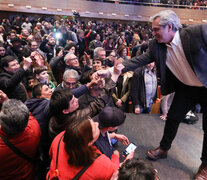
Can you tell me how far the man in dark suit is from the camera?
1249 millimetres

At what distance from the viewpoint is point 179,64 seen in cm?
135

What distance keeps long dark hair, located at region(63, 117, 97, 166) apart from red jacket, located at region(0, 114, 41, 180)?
0.48 meters

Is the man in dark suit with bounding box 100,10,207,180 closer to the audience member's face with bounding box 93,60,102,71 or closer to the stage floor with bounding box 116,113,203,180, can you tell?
the stage floor with bounding box 116,113,203,180

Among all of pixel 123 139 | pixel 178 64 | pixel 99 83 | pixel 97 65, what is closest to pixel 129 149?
pixel 123 139

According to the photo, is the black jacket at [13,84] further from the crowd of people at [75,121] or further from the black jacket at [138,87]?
the black jacket at [138,87]

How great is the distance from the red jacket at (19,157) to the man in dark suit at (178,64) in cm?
99

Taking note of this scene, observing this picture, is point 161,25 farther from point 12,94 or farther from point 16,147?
point 12,94

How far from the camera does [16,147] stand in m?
1.25

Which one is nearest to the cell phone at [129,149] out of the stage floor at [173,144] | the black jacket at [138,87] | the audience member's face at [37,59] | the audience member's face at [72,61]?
the stage floor at [173,144]

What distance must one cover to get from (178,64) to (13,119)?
1.36 meters

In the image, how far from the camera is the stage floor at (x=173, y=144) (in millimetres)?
1537

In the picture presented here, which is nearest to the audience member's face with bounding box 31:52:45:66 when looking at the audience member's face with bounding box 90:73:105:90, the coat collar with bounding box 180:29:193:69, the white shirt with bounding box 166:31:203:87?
the audience member's face with bounding box 90:73:105:90

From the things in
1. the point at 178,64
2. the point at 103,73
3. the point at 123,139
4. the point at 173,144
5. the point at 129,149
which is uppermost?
the point at 178,64

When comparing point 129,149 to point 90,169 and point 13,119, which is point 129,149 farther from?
point 13,119
